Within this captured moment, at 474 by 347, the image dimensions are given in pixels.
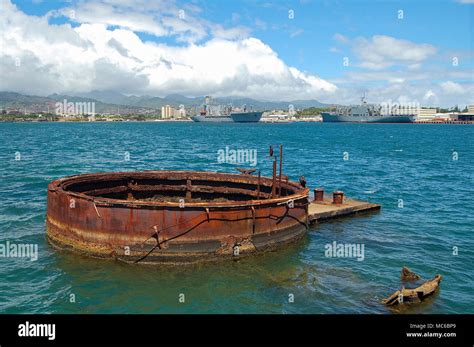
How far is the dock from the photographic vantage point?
73.7 feet

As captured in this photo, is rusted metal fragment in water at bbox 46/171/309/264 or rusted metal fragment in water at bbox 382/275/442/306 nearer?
rusted metal fragment in water at bbox 382/275/442/306

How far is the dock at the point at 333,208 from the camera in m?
22.5

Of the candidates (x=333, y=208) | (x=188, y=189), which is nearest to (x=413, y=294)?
(x=333, y=208)

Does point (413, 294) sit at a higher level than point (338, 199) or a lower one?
lower

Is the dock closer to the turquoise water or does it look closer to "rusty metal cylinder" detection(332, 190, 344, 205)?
"rusty metal cylinder" detection(332, 190, 344, 205)

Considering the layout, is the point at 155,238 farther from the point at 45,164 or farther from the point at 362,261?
the point at 45,164

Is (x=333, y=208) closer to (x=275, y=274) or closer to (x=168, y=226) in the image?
(x=275, y=274)

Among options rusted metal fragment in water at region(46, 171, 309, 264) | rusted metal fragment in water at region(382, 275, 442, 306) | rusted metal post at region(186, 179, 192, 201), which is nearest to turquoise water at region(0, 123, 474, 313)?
rusted metal fragment in water at region(382, 275, 442, 306)

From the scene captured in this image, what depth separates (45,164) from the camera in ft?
158

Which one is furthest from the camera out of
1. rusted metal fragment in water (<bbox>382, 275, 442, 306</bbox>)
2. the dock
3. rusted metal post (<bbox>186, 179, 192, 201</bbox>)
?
rusted metal post (<bbox>186, 179, 192, 201</bbox>)

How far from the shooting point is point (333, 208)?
23.5 m

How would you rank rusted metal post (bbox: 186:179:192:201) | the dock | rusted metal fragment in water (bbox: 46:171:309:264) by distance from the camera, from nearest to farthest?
rusted metal fragment in water (bbox: 46:171:309:264) → the dock → rusted metal post (bbox: 186:179:192:201)
